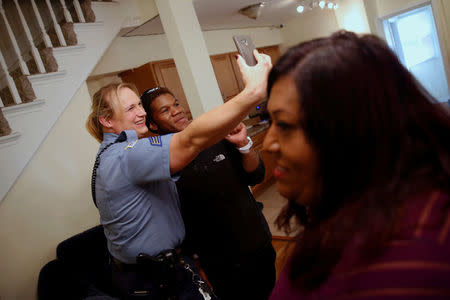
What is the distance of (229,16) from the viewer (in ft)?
13.9

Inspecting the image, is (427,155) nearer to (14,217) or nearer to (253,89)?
(253,89)

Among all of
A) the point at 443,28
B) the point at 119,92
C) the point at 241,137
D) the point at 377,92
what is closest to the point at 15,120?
the point at 119,92

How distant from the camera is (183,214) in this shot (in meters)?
1.31

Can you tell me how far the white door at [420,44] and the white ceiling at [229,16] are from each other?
195cm

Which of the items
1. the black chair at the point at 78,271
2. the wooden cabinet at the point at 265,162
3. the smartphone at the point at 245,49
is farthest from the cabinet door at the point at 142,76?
the smartphone at the point at 245,49

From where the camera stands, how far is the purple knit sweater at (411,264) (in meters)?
0.33

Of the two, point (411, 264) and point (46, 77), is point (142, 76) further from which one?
point (411, 264)

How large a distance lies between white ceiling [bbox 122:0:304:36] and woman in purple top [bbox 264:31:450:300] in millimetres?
2698

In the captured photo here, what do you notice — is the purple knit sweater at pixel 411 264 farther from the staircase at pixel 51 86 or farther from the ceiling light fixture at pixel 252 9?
the ceiling light fixture at pixel 252 9

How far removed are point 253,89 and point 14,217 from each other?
7.37 feet

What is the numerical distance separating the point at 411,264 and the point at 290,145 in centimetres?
25

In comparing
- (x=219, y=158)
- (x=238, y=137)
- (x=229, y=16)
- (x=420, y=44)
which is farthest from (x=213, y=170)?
(x=420, y=44)

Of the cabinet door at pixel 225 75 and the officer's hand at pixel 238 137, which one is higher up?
the cabinet door at pixel 225 75

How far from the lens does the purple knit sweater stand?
0.33m
